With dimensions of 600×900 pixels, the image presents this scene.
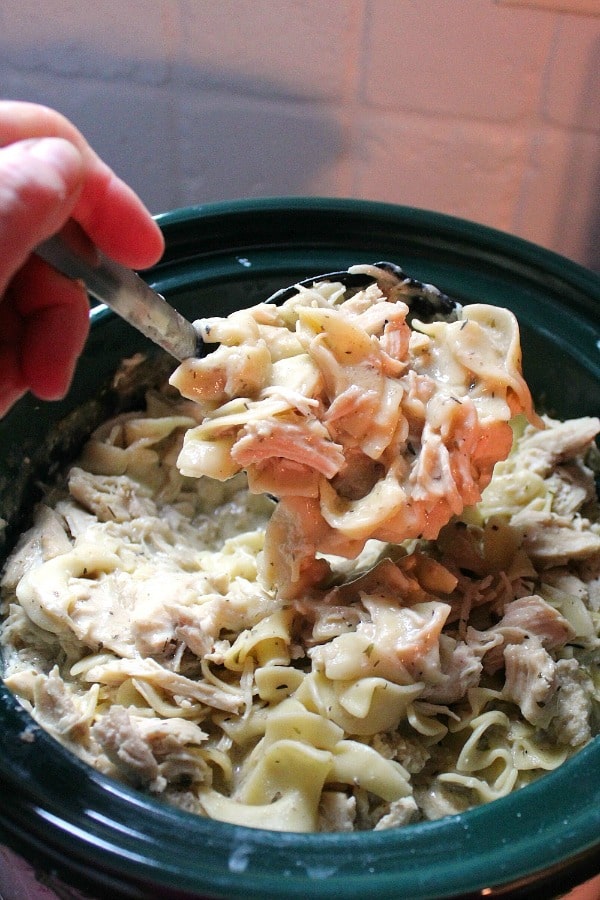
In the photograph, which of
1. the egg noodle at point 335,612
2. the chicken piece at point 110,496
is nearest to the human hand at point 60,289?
the egg noodle at point 335,612

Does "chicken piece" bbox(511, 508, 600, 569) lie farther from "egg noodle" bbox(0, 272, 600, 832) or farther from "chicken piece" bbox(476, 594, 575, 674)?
"chicken piece" bbox(476, 594, 575, 674)

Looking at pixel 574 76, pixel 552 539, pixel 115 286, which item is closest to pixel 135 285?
pixel 115 286

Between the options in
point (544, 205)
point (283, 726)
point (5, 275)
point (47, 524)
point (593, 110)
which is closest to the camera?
point (5, 275)

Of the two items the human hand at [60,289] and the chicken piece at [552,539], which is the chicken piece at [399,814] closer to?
the chicken piece at [552,539]

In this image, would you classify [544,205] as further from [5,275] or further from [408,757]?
[5,275]

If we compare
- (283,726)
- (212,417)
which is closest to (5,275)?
(212,417)

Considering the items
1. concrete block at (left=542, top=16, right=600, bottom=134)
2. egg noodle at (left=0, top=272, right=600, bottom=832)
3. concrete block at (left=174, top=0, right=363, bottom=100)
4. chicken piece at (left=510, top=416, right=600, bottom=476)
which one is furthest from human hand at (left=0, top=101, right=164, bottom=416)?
concrete block at (left=542, top=16, right=600, bottom=134)

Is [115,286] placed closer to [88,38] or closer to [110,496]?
[110,496]
